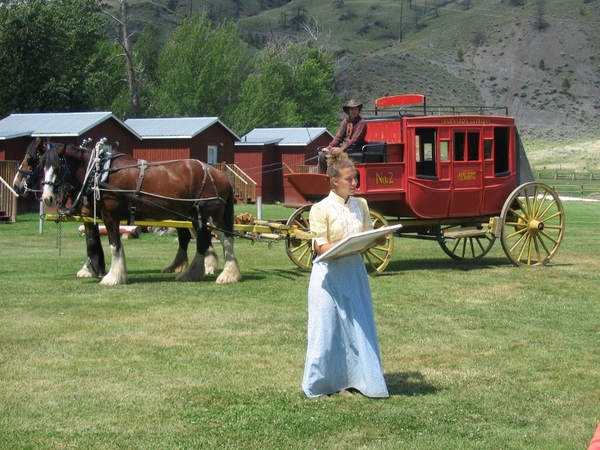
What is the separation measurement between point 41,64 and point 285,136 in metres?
12.4

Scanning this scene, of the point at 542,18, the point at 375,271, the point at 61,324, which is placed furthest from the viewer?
the point at 542,18

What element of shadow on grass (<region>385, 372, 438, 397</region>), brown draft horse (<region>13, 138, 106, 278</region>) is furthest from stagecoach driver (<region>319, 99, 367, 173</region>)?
shadow on grass (<region>385, 372, 438, 397</region>)

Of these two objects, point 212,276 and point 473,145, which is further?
point 473,145

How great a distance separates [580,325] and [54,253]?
11.2 meters

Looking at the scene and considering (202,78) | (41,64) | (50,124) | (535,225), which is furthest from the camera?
(202,78)

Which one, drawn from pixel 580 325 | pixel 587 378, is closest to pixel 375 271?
pixel 580 325

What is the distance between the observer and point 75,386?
785 cm

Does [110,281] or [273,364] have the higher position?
[110,281]

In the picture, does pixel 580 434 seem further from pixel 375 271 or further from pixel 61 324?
pixel 375 271

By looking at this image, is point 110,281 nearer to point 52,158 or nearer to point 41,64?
point 52,158

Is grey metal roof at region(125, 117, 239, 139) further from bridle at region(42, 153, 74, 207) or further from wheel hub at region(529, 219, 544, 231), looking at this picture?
bridle at region(42, 153, 74, 207)

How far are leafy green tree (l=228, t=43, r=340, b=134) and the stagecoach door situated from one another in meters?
44.6

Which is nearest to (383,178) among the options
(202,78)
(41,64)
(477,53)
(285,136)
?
(41,64)

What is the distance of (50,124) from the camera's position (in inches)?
1411
